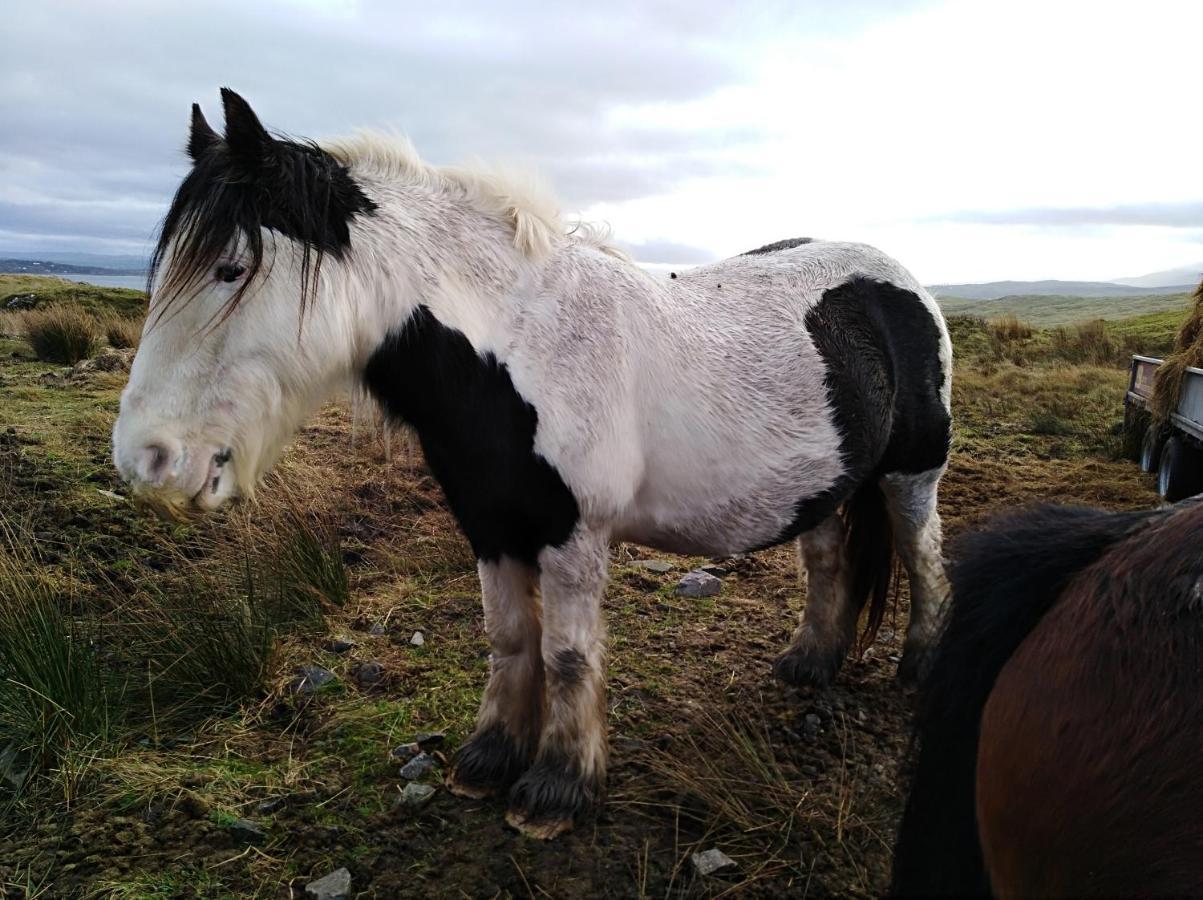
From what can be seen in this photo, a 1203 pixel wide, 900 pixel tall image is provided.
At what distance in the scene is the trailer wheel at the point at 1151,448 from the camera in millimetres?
6371

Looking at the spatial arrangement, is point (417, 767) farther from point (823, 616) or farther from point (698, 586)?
point (698, 586)

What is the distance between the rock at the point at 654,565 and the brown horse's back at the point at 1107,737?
3.36 m

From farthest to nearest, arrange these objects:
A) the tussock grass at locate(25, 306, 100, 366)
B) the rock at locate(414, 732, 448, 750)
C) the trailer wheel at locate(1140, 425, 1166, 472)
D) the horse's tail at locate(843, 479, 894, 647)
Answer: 1. the tussock grass at locate(25, 306, 100, 366)
2. the trailer wheel at locate(1140, 425, 1166, 472)
3. the horse's tail at locate(843, 479, 894, 647)
4. the rock at locate(414, 732, 448, 750)

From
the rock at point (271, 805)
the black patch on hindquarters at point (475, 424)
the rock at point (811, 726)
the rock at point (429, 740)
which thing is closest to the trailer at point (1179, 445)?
the rock at point (811, 726)

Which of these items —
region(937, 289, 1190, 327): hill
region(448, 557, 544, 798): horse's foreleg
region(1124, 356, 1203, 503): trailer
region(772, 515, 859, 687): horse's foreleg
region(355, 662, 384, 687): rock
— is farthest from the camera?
region(937, 289, 1190, 327): hill

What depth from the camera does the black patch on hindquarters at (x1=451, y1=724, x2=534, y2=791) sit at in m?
2.61

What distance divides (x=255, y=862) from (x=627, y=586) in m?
2.44

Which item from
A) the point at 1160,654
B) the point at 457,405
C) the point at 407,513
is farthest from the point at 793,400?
the point at 407,513

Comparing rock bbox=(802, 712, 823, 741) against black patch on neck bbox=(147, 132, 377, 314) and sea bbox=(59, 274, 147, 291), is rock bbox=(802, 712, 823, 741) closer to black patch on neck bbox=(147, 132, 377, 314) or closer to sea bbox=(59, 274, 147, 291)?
black patch on neck bbox=(147, 132, 377, 314)

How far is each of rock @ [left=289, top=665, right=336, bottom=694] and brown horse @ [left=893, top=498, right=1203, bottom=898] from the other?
8.34 feet

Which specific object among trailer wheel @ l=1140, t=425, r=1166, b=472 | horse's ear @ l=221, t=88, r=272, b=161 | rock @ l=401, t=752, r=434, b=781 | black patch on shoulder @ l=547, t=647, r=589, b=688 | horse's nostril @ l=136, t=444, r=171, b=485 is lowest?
rock @ l=401, t=752, r=434, b=781

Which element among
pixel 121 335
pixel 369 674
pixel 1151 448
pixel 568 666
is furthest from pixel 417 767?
pixel 121 335

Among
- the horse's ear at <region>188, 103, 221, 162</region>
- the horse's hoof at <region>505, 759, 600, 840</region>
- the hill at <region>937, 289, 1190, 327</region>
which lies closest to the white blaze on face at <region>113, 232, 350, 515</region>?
the horse's ear at <region>188, 103, 221, 162</region>

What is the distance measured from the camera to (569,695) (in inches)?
95.3
